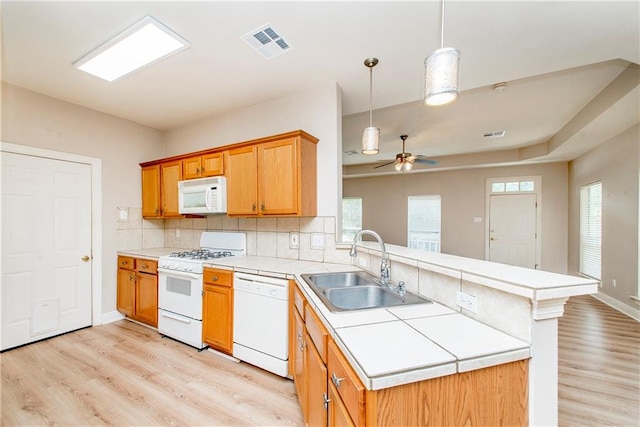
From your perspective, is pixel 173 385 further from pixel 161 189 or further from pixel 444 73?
pixel 444 73

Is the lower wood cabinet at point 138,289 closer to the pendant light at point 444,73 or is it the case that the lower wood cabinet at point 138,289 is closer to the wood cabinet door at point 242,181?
the wood cabinet door at point 242,181

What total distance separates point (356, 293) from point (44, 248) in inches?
135

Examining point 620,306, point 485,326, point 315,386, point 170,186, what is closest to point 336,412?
point 315,386

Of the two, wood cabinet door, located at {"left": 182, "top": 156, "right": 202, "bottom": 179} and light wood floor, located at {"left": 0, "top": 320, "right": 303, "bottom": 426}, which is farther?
wood cabinet door, located at {"left": 182, "top": 156, "right": 202, "bottom": 179}

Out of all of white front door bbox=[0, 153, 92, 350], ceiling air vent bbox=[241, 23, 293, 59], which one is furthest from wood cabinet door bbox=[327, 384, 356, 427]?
white front door bbox=[0, 153, 92, 350]

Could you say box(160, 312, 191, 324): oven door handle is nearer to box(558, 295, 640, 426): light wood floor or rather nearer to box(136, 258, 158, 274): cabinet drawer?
box(136, 258, 158, 274): cabinet drawer

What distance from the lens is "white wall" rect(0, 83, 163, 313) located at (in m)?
2.75

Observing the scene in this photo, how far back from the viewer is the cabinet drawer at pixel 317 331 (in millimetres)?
1213

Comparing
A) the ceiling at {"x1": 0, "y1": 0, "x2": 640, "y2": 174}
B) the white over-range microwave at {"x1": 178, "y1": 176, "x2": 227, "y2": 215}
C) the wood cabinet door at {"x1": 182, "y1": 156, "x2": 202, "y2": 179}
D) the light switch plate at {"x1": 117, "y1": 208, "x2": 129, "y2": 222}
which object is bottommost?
the light switch plate at {"x1": 117, "y1": 208, "x2": 129, "y2": 222}

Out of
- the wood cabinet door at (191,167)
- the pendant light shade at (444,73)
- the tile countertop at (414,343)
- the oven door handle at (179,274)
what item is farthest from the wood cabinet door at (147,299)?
the pendant light shade at (444,73)

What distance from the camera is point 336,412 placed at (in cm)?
106

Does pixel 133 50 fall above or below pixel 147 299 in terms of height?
above

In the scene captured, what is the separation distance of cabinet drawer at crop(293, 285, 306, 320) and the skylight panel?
2087 millimetres

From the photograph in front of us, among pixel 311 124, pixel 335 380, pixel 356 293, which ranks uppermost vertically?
pixel 311 124
